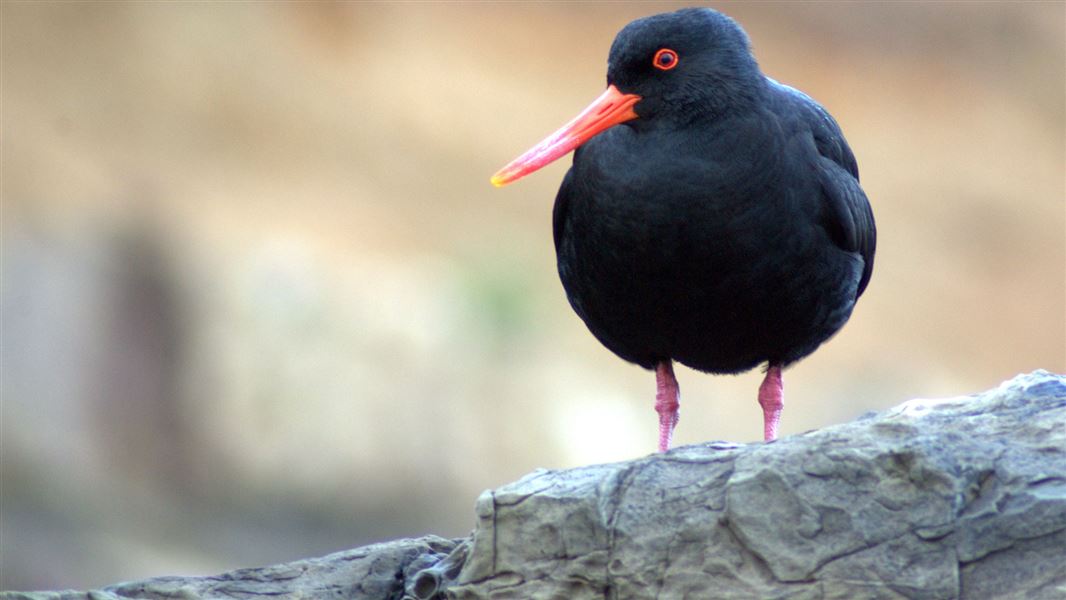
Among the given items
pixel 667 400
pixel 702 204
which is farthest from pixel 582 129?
pixel 667 400

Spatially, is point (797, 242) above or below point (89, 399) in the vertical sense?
below

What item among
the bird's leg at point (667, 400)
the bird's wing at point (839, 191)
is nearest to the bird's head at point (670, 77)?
the bird's wing at point (839, 191)

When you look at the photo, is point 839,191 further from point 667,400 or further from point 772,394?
point 667,400

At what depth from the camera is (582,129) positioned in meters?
5.28

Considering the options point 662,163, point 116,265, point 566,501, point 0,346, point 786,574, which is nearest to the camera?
point 786,574

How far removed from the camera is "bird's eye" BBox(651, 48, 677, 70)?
17.1 feet

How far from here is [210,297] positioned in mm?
11633

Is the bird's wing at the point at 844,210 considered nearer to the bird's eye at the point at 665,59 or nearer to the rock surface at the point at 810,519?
the bird's eye at the point at 665,59

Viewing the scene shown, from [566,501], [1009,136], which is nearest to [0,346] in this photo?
[566,501]

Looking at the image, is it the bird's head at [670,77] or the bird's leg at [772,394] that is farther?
the bird's leg at [772,394]

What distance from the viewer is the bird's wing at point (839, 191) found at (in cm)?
537

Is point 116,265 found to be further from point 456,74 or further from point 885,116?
point 885,116

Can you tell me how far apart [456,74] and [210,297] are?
2.99 metres

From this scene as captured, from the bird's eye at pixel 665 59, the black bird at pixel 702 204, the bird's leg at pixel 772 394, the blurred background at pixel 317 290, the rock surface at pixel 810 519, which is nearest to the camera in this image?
the rock surface at pixel 810 519
